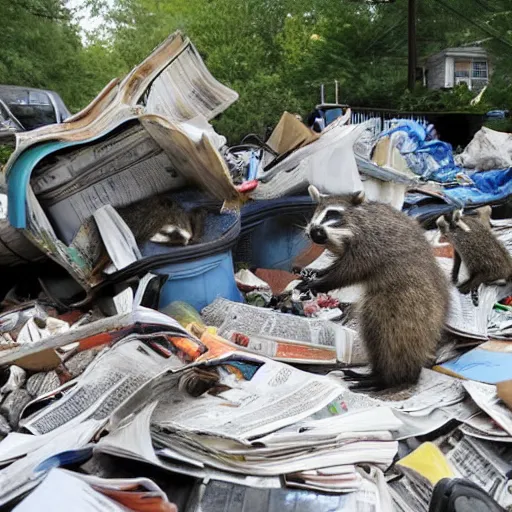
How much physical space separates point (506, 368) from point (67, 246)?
1.46 metres

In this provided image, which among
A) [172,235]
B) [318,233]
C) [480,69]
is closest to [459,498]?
[318,233]

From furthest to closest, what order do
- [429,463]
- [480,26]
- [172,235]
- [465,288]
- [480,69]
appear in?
[480,69], [480,26], [465,288], [172,235], [429,463]

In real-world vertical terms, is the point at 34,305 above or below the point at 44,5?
below

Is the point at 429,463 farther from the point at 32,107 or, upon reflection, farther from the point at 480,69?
the point at 480,69

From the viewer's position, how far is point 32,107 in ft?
20.5

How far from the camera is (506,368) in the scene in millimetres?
1832

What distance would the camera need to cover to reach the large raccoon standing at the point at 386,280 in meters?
1.78

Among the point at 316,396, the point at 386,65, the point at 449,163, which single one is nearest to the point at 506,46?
the point at 386,65

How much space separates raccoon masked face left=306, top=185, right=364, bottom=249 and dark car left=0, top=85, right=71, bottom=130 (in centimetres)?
465

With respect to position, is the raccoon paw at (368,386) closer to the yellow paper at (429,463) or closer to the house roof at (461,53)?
the yellow paper at (429,463)

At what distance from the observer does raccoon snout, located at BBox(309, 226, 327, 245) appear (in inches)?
76.3

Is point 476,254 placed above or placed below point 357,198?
below

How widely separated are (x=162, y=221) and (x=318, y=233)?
654mm

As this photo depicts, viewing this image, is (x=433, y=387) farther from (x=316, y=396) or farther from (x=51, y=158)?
(x=51, y=158)
